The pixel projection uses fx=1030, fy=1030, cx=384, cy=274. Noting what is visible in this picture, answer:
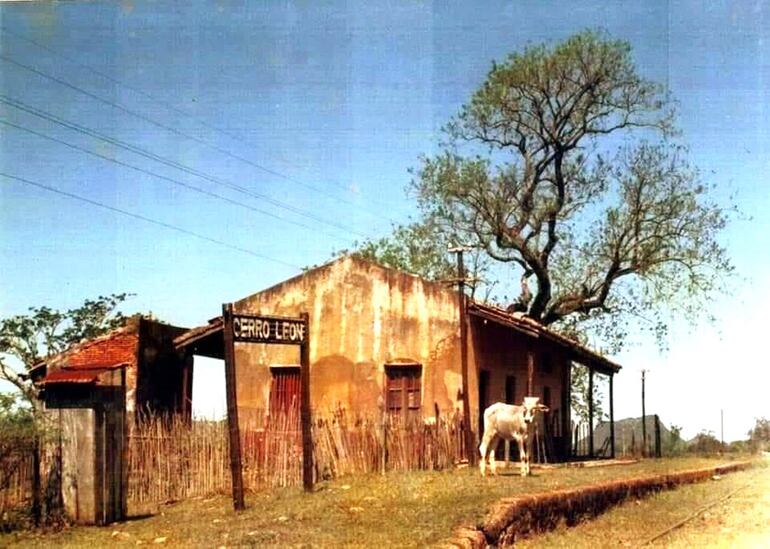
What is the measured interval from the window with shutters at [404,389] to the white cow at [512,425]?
3834mm

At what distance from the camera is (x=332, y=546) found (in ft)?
33.6

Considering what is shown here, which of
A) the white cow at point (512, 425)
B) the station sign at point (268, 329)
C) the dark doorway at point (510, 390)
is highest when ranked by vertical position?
the station sign at point (268, 329)

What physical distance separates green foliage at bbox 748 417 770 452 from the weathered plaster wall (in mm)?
18624

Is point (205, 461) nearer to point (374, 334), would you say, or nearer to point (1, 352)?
point (374, 334)

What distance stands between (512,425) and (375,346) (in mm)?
5061

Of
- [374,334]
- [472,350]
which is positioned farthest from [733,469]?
[374,334]

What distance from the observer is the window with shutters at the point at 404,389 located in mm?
22125

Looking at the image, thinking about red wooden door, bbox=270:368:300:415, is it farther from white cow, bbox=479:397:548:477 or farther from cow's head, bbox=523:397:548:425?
cow's head, bbox=523:397:548:425

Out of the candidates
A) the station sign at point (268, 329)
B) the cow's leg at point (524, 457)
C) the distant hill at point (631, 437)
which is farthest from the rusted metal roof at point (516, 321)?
the distant hill at point (631, 437)

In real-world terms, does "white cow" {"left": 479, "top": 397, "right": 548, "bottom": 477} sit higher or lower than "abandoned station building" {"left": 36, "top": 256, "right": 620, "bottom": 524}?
lower

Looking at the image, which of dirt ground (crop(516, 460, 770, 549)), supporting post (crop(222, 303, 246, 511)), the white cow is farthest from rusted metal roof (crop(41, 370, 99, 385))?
dirt ground (crop(516, 460, 770, 549))

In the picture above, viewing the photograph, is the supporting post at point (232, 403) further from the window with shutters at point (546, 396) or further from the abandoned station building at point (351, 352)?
the window with shutters at point (546, 396)

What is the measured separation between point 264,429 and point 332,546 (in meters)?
6.81

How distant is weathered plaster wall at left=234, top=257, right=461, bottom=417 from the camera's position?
21.8 m
